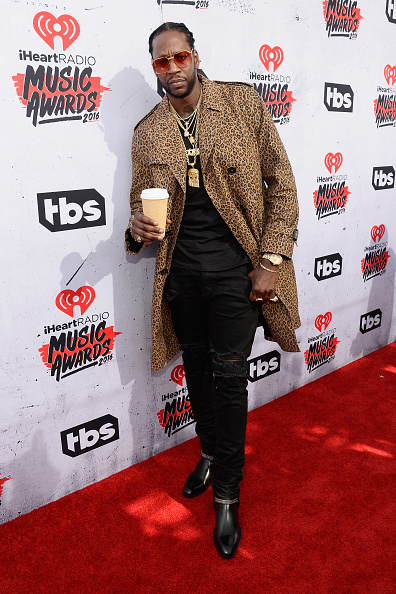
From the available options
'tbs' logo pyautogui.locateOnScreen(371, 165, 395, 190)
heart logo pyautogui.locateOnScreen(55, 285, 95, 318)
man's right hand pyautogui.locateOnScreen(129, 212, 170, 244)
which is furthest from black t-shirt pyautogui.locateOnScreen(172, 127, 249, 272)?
'tbs' logo pyautogui.locateOnScreen(371, 165, 395, 190)

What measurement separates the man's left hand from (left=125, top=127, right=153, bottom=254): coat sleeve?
541 mm

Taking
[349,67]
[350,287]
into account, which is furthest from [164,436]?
[349,67]

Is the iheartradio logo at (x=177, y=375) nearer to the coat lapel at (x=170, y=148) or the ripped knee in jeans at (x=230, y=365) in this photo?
the ripped knee in jeans at (x=230, y=365)

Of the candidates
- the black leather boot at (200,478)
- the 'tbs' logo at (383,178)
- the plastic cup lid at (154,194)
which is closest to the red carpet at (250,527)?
the black leather boot at (200,478)

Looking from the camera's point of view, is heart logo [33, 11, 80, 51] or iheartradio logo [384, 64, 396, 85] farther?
iheartradio logo [384, 64, 396, 85]

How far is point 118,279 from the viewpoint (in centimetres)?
247

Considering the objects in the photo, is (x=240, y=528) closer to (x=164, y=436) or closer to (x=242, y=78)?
(x=164, y=436)

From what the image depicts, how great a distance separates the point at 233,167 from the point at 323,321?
195 centimetres

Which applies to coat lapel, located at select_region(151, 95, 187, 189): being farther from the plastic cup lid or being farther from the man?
the plastic cup lid

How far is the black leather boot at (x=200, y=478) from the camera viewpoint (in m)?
2.49

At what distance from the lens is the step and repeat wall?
207 centimetres

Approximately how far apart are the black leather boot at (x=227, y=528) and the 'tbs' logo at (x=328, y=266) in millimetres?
1752

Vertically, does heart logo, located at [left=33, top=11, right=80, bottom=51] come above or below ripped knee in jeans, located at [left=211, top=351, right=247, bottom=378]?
above

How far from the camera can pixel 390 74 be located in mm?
3566
